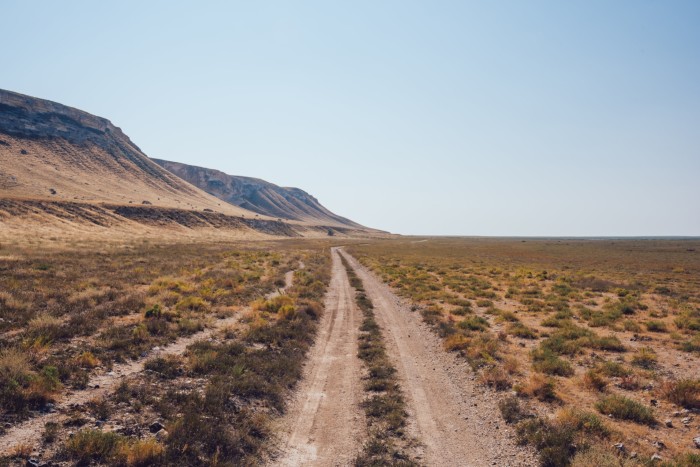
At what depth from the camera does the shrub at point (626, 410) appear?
8492mm

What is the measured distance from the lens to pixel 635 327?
1739 cm

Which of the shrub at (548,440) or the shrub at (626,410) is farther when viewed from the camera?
the shrub at (626,410)

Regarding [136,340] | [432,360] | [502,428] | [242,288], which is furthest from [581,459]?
[242,288]

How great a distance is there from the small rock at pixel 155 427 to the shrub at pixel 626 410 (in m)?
10.9

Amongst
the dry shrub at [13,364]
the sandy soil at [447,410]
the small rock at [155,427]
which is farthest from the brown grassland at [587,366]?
the dry shrub at [13,364]

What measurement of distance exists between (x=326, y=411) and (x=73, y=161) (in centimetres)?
16480

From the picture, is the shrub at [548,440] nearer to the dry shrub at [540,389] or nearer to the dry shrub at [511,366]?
the dry shrub at [540,389]

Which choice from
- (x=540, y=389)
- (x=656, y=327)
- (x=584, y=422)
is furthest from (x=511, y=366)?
(x=656, y=327)

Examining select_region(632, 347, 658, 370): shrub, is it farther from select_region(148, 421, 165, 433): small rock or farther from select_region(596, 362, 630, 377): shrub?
select_region(148, 421, 165, 433): small rock

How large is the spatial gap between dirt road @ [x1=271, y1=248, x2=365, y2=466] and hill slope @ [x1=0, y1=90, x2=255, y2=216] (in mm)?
99344

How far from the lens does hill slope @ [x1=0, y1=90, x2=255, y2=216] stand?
338 ft

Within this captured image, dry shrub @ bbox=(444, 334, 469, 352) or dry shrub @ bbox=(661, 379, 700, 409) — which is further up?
dry shrub @ bbox=(661, 379, 700, 409)

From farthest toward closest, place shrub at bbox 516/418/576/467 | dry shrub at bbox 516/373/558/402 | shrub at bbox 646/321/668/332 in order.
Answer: shrub at bbox 646/321/668/332 → dry shrub at bbox 516/373/558/402 → shrub at bbox 516/418/576/467

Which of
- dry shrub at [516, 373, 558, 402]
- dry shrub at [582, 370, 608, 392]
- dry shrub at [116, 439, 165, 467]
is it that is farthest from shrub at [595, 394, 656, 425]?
dry shrub at [116, 439, 165, 467]
